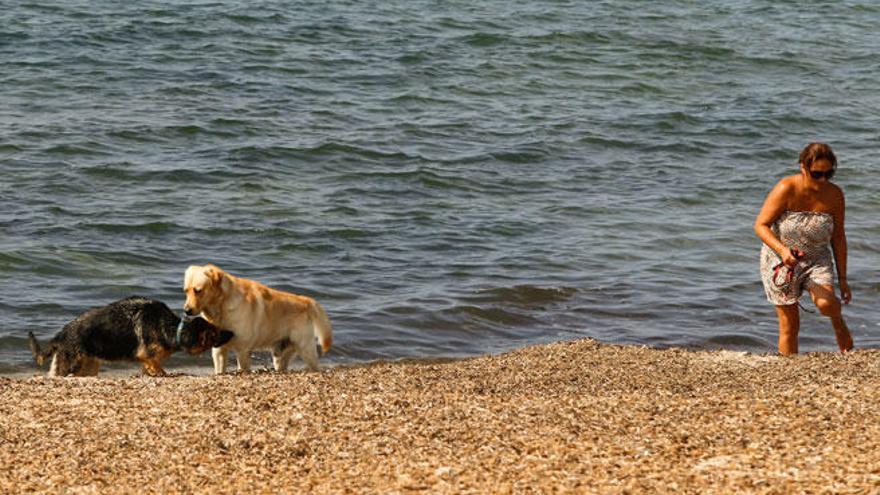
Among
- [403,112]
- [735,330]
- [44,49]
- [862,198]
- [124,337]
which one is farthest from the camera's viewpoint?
[44,49]

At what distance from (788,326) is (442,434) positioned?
378cm

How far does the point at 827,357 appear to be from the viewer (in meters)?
9.00

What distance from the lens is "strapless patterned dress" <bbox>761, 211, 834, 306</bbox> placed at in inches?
358

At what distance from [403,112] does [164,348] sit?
1060 cm

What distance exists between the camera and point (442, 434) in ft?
21.2

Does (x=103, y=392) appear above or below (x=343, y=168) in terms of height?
above

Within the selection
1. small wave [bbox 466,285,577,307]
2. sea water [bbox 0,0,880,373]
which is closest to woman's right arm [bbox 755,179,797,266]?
sea water [bbox 0,0,880,373]

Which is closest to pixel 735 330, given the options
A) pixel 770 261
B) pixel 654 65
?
pixel 770 261

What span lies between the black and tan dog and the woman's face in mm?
3923

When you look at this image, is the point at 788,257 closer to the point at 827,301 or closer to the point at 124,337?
the point at 827,301

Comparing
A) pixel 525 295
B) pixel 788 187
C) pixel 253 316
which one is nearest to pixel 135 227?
pixel 525 295

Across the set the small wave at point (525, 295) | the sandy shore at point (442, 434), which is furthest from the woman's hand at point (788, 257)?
the small wave at point (525, 295)

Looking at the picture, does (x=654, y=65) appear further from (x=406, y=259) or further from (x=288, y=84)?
(x=406, y=259)

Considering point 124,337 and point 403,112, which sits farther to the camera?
point 403,112
